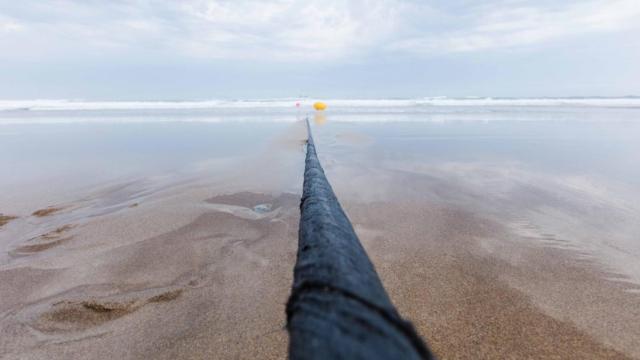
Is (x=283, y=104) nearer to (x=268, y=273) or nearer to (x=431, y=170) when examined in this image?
(x=431, y=170)

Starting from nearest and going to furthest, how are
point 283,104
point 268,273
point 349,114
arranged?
1. point 268,273
2. point 349,114
3. point 283,104

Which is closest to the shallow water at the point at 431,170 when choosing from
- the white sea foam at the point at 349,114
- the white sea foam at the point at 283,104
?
the white sea foam at the point at 349,114

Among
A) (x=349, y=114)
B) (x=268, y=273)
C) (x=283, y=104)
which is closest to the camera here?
(x=268, y=273)

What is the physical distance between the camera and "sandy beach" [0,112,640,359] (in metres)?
1.99

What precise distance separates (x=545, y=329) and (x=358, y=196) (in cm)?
312

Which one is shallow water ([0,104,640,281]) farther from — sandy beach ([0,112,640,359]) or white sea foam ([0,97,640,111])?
white sea foam ([0,97,640,111])

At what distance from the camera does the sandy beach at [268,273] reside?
1.99 m

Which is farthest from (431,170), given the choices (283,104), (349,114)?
(283,104)

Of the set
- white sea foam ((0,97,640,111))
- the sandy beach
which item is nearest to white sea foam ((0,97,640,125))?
white sea foam ((0,97,640,111))

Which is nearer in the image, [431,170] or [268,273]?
[268,273]

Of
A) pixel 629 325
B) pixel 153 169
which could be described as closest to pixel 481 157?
pixel 629 325

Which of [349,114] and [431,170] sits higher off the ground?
[349,114]

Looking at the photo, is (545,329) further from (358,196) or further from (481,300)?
(358,196)

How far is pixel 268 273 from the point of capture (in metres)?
2.76
